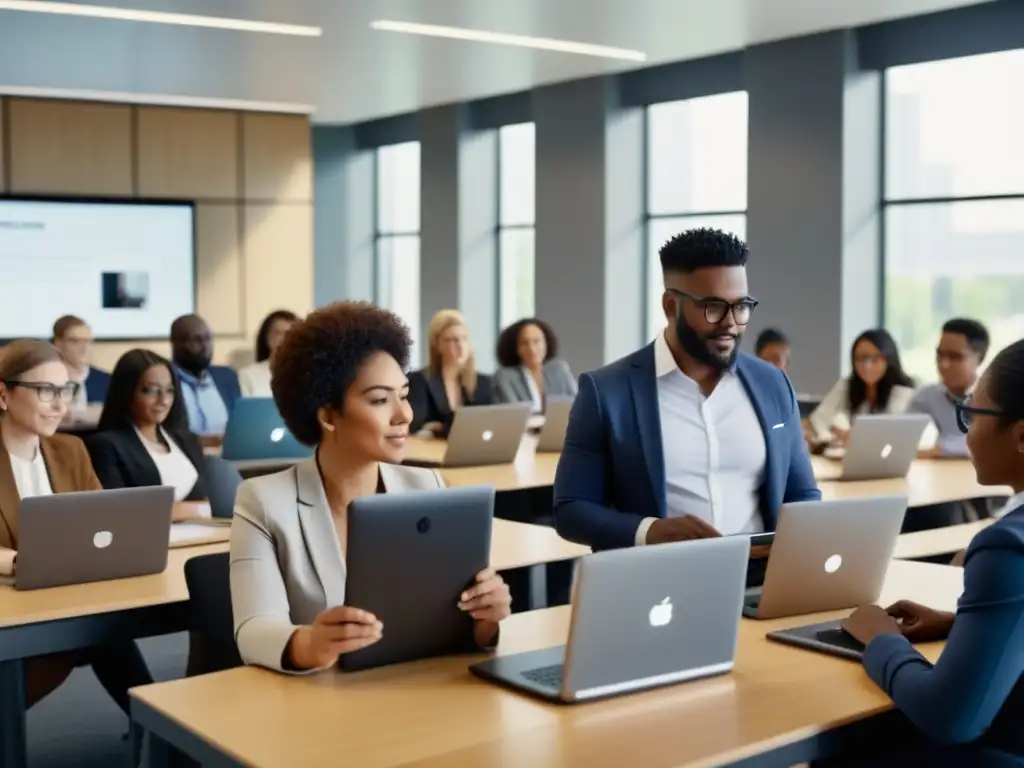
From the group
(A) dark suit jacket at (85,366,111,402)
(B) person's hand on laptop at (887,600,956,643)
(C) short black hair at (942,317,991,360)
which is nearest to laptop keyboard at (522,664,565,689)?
(B) person's hand on laptop at (887,600,956,643)

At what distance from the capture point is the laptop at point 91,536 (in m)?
3.01

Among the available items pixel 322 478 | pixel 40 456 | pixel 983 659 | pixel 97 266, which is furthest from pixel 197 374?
pixel 983 659

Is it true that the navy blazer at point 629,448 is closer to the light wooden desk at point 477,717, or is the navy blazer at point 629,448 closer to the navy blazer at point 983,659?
the light wooden desk at point 477,717

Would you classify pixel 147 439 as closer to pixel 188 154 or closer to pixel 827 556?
pixel 827 556

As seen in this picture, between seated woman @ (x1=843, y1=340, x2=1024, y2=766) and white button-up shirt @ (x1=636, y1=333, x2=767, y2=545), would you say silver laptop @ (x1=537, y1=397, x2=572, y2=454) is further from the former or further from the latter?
seated woman @ (x1=843, y1=340, x2=1024, y2=766)

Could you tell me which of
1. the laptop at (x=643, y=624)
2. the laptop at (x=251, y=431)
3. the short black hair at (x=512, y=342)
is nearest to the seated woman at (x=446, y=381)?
the short black hair at (x=512, y=342)

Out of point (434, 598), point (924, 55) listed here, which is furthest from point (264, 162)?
point (434, 598)

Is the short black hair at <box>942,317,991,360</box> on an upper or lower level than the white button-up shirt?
upper

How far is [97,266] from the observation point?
10.8m

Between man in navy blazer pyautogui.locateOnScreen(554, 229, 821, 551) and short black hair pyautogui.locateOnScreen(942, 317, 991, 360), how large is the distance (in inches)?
115

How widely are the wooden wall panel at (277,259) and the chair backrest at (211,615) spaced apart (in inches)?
345

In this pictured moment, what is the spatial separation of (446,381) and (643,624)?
4.79 meters

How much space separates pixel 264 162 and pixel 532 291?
2.53 m

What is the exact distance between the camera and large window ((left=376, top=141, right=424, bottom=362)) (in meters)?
12.7
